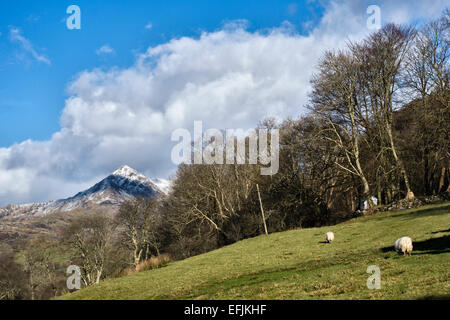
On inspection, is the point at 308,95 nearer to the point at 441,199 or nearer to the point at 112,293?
the point at 441,199

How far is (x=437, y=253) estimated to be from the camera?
15.6m

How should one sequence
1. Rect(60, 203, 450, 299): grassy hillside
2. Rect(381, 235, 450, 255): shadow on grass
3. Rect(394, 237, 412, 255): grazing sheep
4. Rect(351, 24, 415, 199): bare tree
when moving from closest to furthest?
Rect(60, 203, 450, 299): grassy hillside, Rect(381, 235, 450, 255): shadow on grass, Rect(394, 237, 412, 255): grazing sheep, Rect(351, 24, 415, 199): bare tree

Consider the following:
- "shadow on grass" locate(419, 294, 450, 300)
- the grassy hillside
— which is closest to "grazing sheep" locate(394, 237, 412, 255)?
the grassy hillside

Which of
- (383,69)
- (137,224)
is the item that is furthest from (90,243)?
(383,69)

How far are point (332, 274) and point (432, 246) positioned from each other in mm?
6243

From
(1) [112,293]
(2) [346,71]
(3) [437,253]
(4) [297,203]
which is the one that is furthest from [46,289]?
(3) [437,253]

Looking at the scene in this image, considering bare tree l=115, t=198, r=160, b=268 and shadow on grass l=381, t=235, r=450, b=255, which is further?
bare tree l=115, t=198, r=160, b=268

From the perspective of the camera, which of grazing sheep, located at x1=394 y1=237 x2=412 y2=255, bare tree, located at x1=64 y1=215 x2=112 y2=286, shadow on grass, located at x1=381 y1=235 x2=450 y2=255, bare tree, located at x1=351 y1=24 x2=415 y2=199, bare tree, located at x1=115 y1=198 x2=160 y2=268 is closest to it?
shadow on grass, located at x1=381 y1=235 x2=450 y2=255

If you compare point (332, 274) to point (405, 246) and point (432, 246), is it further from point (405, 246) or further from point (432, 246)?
Answer: point (432, 246)

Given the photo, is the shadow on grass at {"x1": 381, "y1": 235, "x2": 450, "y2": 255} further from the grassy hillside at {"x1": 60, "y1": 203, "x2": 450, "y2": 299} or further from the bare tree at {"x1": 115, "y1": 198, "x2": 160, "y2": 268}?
the bare tree at {"x1": 115, "y1": 198, "x2": 160, "y2": 268}

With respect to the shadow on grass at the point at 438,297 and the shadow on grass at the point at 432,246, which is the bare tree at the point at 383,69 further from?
the shadow on grass at the point at 438,297

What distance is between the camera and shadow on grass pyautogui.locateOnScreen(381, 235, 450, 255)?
16.4 m

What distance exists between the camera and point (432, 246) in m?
17.6
